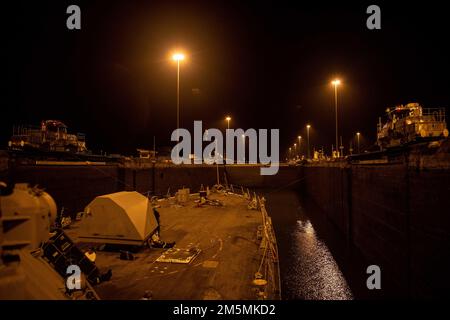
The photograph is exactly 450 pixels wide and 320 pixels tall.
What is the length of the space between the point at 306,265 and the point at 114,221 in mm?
16474

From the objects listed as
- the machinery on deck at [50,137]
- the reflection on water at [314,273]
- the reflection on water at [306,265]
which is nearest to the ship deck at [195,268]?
the reflection on water at [306,265]

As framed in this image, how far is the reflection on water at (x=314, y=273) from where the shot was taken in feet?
56.2

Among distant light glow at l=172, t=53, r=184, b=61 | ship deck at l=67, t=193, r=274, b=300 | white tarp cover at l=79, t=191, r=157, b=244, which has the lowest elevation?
ship deck at l=67, t=193, r=274, b=300

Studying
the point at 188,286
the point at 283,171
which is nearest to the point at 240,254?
the point at 188,286

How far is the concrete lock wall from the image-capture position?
9453 mm

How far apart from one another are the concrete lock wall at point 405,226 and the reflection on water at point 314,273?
108 inches

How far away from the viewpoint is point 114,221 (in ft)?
35.8

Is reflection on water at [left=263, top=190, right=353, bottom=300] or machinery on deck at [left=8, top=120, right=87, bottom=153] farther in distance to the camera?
machinery on deck at [left=8, top=120, right=87, bottom=153]

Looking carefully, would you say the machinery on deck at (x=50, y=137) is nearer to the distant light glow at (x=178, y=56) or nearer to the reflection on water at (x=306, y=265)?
the distant light glow at (x=178, y=56)

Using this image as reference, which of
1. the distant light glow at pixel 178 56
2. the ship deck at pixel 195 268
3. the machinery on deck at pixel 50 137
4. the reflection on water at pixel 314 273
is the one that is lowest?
the reflection on water at pixel 314 273

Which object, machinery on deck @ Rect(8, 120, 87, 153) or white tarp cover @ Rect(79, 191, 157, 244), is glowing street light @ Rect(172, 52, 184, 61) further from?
white tarp cover @ Rect(79, 191, 157, 244)

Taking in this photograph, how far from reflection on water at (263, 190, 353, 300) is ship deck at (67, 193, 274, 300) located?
5.49m

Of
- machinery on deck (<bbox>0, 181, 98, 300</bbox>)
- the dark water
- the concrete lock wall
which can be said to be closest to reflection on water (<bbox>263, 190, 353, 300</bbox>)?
the dark water
